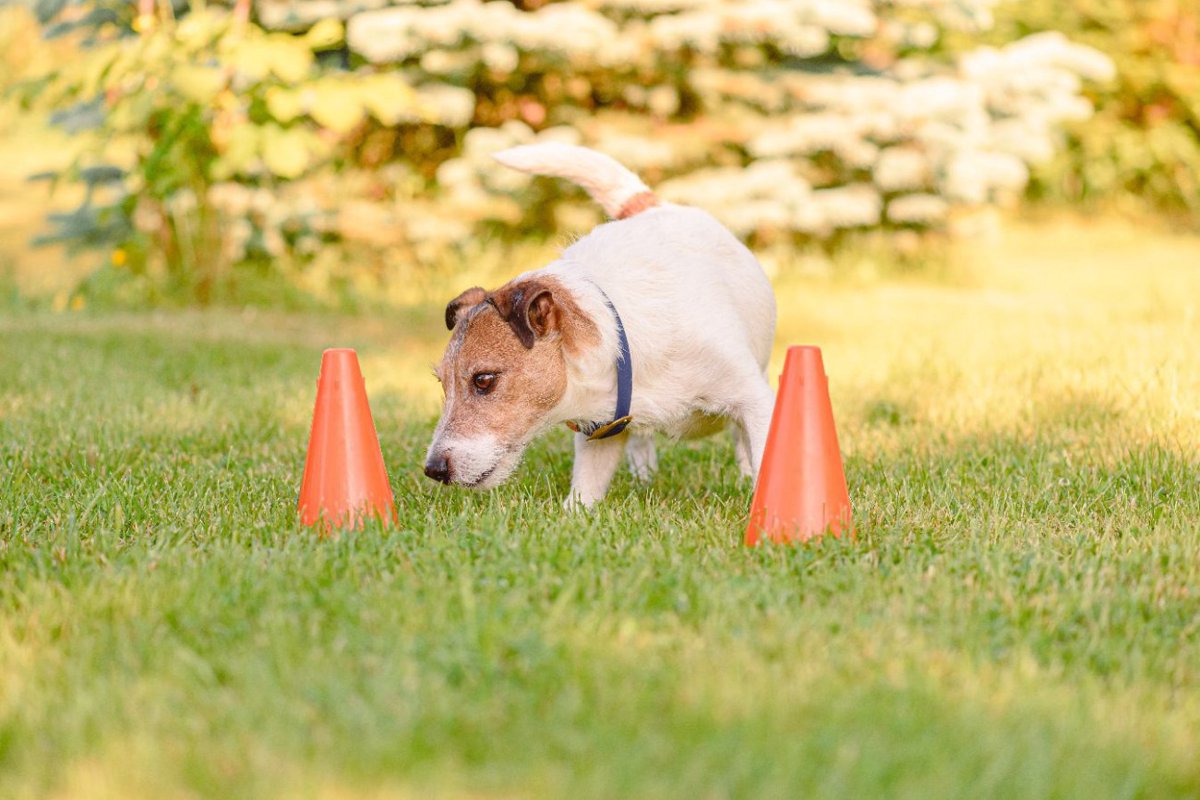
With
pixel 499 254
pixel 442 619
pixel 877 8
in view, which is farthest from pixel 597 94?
pixel 442 619

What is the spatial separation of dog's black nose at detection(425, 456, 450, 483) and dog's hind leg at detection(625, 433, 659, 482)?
115 cm

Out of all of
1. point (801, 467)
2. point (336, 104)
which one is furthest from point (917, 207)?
point (801, 467)

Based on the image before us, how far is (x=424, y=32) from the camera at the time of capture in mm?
8539

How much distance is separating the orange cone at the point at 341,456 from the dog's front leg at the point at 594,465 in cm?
73

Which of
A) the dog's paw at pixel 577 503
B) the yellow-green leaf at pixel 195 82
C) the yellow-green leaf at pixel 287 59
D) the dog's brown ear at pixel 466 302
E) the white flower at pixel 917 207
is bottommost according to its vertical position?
the white flower at pixel 917 207

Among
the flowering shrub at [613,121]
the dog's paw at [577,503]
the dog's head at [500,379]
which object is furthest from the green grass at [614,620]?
the flowering shrub at [613,121]

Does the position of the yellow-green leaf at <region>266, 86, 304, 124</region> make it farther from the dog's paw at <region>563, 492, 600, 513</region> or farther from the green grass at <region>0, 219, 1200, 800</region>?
the dog's paw at <region>563, 492, 600, 513</region>

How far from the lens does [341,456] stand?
3699mm

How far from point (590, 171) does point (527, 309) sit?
134 centimetres

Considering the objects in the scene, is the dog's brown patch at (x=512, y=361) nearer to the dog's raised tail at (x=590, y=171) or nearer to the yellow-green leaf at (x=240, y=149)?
the dog's raised tail at (x=590, y=171)

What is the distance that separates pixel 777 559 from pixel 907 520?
57cm

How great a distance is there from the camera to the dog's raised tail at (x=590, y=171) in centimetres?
468

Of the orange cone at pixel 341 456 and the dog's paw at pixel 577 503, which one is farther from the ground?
the orange cone at pixel 341 456

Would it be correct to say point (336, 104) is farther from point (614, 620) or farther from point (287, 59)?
point (614, 620)
